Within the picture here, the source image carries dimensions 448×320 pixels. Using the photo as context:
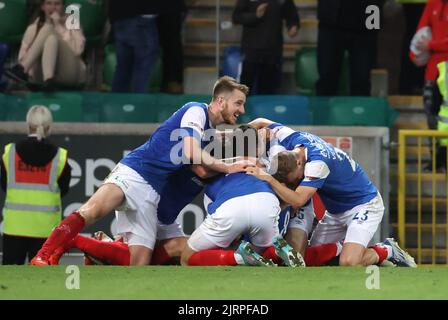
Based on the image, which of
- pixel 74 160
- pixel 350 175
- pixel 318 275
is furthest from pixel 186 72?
pixel 318 275

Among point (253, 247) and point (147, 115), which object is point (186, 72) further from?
point (253, 247)

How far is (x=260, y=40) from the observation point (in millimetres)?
16797

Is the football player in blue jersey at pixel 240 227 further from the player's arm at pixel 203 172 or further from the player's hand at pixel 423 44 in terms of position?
the player's hand at pixel 423 44

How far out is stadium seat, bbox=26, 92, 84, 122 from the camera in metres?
16.2

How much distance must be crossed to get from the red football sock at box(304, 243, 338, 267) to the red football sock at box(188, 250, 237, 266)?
0.97 meters

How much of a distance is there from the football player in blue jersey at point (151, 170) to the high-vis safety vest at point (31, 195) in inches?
50.0

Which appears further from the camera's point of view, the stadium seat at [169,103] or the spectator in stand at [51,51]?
the spectator in stand at [51,51]

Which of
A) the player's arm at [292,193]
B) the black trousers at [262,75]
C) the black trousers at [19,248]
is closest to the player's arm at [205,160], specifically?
the player's arm at [292,193]

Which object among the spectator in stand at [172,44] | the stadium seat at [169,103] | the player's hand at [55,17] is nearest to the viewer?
the stadium seat at [169,103]

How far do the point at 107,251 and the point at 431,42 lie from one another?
503 cm

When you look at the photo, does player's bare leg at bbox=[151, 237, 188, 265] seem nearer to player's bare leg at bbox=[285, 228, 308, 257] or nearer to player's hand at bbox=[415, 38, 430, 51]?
player's bare leg at bbox=[285, 228, 308, 257]

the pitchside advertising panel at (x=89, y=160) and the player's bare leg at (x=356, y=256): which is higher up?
the pitchside advertising panel at (x=89, y=160)

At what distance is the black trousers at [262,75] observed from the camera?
55.1 feet
